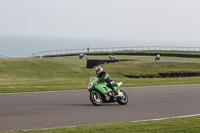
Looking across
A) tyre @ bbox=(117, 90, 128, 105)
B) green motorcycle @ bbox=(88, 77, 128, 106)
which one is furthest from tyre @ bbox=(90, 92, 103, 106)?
tyre @ bbox=(117, 90, 128, 105)

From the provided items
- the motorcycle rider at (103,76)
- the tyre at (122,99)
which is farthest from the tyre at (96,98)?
the tyre at (122,99)

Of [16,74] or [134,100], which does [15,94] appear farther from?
[16,74]

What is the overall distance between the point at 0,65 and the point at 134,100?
92.9ft

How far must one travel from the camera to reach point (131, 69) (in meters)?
36.6

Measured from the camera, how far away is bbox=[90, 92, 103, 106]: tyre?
13.3 meters

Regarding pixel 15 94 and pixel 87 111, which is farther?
pixel 15 94

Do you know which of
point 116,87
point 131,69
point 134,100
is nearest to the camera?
point 116,87

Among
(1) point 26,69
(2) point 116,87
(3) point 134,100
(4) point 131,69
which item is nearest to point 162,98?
(3) point 134,100

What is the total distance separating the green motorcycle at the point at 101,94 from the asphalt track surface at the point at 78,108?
0.83ft

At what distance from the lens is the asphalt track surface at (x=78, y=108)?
33.6 ft

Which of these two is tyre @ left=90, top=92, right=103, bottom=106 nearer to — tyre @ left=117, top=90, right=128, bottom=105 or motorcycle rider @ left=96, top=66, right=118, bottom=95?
motorcycle rider @ left=96, top=66, right=118, bottom=95

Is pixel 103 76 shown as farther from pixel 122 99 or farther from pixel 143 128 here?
pixel 143 128

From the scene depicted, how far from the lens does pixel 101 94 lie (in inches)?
530

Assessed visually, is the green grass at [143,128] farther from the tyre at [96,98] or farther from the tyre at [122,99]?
the tyre at [122,99]
